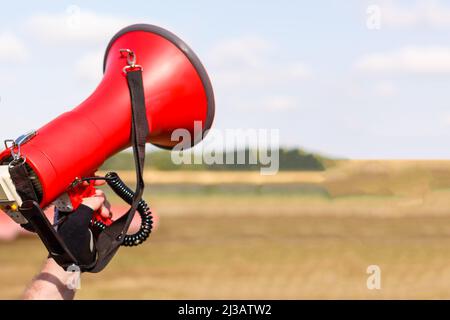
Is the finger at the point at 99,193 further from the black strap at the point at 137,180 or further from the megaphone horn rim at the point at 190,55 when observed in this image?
the megaphone horn rim at the point at 190,55

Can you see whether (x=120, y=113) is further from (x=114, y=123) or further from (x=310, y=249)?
(x=310, y=249)

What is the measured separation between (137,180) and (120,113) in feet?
1.10

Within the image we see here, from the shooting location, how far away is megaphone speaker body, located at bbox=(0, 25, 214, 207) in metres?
3.15

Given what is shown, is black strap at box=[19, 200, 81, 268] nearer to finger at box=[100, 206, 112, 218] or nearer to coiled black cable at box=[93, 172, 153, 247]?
finger at box=[100, 206, 112, 218]

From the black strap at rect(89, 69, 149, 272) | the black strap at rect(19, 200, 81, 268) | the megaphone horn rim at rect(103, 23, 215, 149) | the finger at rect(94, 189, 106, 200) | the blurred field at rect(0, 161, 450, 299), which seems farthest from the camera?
the blurred field at rect(0, 161, 450, 299)

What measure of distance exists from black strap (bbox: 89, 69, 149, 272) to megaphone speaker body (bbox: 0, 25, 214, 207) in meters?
0.05

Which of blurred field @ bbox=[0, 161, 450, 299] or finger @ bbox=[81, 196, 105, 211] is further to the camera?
blurred field @ bbox=[0, 161, 450, 299]

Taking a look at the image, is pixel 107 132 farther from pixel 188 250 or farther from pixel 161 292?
pixel 188 250

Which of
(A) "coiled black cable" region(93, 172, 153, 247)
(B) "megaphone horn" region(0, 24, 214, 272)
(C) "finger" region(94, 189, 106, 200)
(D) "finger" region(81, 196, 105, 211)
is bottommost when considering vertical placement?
(A) "coiled black cable" region(93, 172, 153, 247)

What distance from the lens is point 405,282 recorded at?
12.0 m

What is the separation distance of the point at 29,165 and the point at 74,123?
0.32 m

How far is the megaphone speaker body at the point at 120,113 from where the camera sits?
315cm

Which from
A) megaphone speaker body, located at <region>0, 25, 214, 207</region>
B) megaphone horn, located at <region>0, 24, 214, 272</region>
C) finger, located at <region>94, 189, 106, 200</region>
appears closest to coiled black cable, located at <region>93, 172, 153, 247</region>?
megaphone horn, located at <region>0, 24, 214, 272</region>

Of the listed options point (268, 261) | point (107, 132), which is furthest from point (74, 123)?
point (268, 261)
